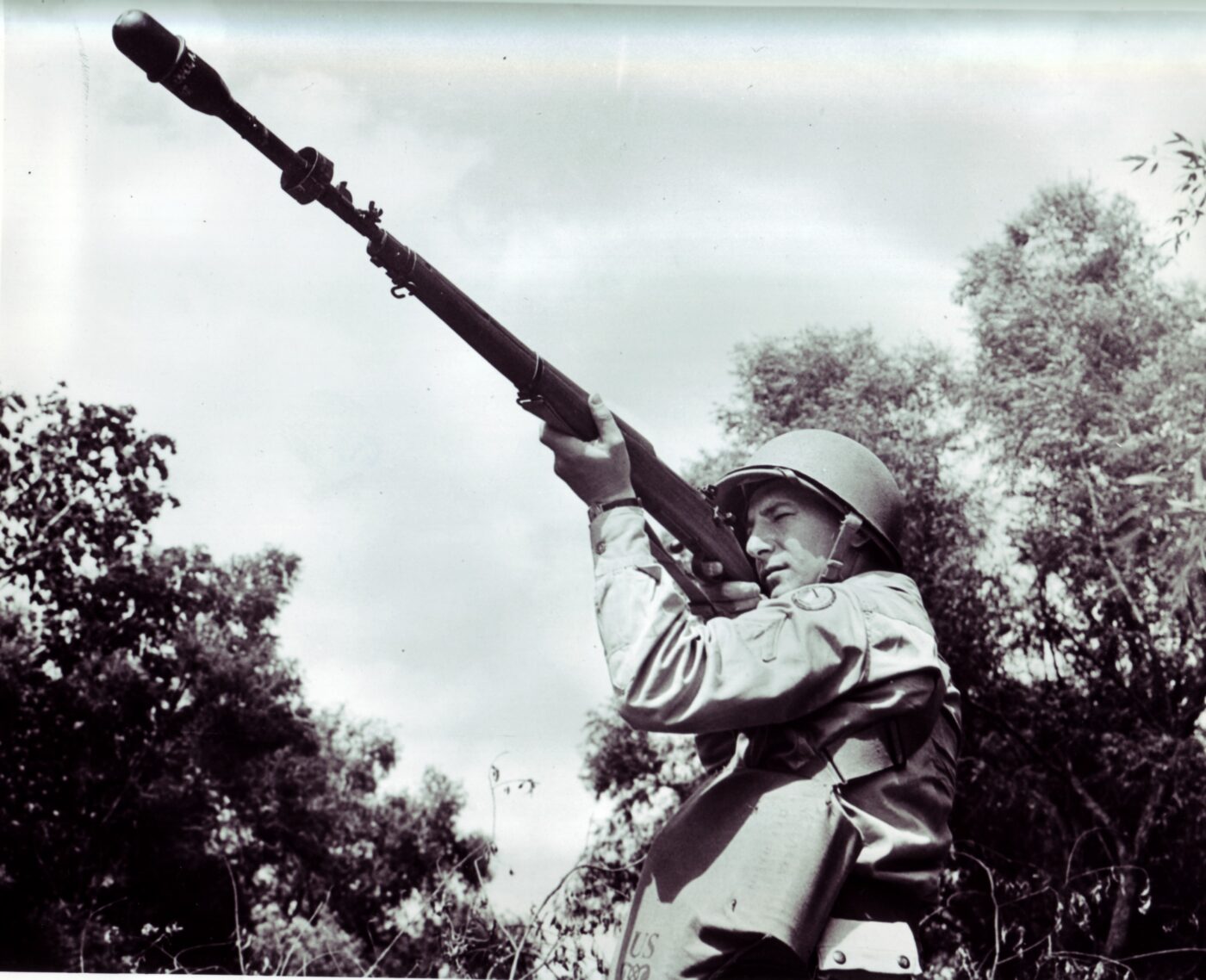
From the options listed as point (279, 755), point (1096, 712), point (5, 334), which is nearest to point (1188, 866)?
point (1096, 712)

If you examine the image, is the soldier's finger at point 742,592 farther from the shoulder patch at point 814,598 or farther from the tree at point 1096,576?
the tree at point 1096,576

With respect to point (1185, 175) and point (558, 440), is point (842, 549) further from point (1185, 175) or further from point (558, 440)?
point (1185, 175)

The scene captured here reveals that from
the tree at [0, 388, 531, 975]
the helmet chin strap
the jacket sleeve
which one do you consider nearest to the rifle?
the helmet chin strap

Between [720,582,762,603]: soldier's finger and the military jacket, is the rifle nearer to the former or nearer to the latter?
[720,582,762,603]: soldier's finger

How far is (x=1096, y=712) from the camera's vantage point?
11.1 meters

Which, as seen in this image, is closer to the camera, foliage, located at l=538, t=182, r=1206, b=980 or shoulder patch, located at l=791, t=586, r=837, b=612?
shoulder patch, located at l=791, t=586, r=837, b=612

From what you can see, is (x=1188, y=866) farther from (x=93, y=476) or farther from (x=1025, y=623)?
(x=93, y=476)

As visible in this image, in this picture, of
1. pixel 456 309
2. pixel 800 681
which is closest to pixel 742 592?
pixel 800 681

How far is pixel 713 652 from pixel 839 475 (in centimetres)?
73

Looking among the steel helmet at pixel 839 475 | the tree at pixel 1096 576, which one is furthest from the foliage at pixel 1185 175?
the steel helmet at pixel 839 475

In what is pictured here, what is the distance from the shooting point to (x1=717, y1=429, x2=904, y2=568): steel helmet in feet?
9.98

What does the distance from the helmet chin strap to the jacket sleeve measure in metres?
0.30

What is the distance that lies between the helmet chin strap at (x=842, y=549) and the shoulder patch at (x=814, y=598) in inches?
11.1

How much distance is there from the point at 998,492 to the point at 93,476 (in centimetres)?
787
